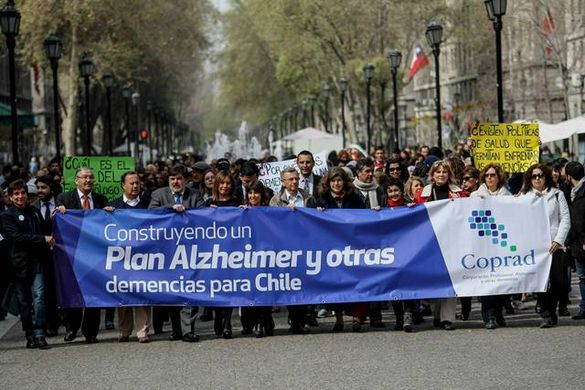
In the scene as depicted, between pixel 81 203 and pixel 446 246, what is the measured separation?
3.97 metres

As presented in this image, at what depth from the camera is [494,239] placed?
14578 millimetres

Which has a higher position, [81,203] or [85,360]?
[81,203]

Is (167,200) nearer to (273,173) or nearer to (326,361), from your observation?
(326,361)

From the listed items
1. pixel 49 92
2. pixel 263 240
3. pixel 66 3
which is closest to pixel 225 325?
pixel 263 240

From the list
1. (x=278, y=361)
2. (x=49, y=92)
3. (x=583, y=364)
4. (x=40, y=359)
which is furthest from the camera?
(x=49, y=92)

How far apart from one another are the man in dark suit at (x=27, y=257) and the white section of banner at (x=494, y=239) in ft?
13.4

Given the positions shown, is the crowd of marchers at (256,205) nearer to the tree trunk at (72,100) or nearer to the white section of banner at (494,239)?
the white section of banner at (494,239)

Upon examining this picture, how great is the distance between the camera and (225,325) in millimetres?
14492

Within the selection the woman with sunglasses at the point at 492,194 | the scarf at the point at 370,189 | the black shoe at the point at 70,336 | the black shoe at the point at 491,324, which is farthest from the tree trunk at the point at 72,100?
the black shoe at the point at 491,324

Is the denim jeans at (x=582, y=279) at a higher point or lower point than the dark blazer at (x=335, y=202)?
lower

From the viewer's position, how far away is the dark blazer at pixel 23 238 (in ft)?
46.4

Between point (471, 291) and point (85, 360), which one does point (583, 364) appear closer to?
point (471, 291)

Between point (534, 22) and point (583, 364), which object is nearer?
point (583, 364)

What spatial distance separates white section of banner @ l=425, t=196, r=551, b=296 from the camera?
1455cm
